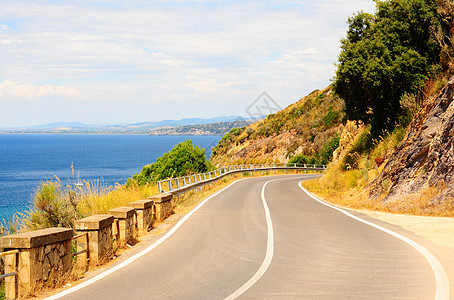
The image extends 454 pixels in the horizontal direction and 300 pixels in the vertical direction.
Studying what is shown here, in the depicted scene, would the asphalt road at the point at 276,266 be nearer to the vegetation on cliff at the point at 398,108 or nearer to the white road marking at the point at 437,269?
the white road marking at the point at 437,269

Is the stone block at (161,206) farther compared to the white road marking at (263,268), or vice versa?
the stone block at (161,206)

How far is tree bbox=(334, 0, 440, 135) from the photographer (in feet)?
70.8

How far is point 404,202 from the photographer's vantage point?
15367mm

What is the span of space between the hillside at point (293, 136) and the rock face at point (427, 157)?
41.8 metres

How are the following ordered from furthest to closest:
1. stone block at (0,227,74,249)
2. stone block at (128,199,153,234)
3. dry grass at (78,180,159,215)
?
1. dry grass at (78,180,159,215)
2. stone block at (128,199,153,234)
3. stone block at (0,227,74,249)

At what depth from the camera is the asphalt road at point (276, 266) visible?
21.7 feet

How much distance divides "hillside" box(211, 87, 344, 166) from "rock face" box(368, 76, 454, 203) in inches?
1647

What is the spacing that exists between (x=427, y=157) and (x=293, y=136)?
64884 mm

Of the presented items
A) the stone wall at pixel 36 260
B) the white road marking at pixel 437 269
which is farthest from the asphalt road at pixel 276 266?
the stone wall at pixel 36 260

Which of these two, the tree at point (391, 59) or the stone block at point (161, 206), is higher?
the tree at point (391, 59)

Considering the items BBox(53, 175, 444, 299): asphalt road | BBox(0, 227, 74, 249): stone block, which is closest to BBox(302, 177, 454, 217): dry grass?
BBox(53, 175, 444, 299): asphalt road

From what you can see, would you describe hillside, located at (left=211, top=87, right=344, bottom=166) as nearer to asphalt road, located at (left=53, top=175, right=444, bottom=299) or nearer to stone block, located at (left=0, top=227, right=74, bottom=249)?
asphalt road, located at (left=53, top=175, right=444, bottom=299)

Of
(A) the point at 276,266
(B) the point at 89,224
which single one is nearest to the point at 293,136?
(A) the point at 276,266

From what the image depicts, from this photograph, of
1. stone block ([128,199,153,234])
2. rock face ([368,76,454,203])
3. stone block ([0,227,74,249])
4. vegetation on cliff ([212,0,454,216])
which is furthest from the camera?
vegetation on cliff ([212,0,454,216])
